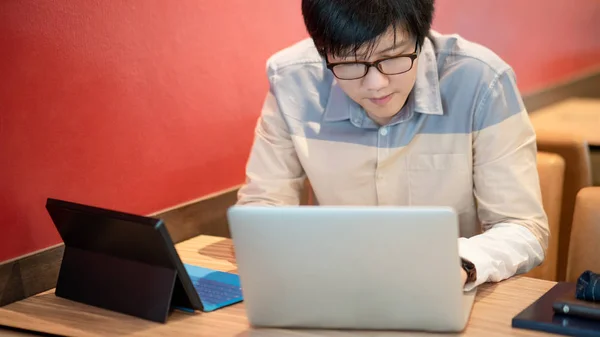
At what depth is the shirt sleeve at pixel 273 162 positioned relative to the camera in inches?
77.2

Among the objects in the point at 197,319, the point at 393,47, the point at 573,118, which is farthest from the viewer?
the point at 573,118

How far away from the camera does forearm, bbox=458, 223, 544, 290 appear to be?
155cm

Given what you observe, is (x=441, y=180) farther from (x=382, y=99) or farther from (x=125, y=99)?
(x=125, y=99)

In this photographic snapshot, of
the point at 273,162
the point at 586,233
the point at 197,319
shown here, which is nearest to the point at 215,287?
the point at 197,319

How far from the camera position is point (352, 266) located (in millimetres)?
1328

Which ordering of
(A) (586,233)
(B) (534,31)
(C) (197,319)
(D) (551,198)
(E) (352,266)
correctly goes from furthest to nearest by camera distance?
(B) (534,31) < (D) (551,198) < (A) (586,233) < (C) (197,319) < (E) (352,266)

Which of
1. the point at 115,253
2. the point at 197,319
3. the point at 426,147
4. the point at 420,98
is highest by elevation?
the point at 420,98

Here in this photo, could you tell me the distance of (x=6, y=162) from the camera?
1665 mm

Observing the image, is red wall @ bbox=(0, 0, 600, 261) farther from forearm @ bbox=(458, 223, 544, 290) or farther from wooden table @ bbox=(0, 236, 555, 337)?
forearm @ bbox=(458, 223, 544, 290)

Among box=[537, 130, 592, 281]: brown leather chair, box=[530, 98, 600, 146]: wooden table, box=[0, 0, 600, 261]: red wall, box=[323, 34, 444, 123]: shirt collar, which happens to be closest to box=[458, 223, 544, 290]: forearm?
box=[323, 34, 444, 123]: shirt collar

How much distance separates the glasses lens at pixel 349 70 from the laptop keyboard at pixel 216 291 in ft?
1.51

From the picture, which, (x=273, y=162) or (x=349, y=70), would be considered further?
(x=273, y=162)

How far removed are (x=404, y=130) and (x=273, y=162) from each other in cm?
32

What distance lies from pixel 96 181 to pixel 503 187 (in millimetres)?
860
